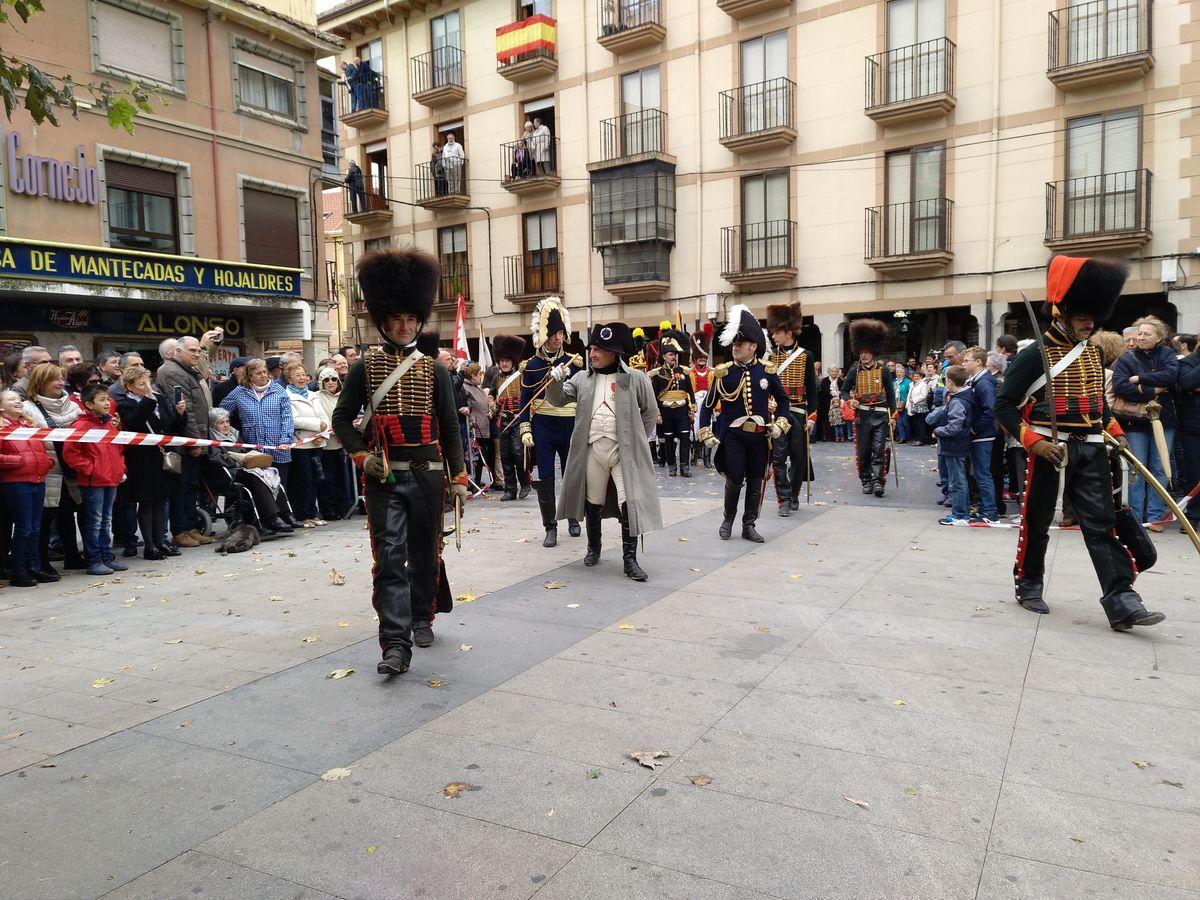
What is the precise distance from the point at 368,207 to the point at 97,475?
26.1 meters

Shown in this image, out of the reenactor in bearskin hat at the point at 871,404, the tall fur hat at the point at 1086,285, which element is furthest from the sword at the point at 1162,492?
the reenactor in bearskin hat at the point at 871,404

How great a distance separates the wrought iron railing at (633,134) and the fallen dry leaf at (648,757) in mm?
23458

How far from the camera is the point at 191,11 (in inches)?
800

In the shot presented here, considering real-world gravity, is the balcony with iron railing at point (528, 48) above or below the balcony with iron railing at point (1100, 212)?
above

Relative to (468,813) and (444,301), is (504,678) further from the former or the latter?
(444,301)

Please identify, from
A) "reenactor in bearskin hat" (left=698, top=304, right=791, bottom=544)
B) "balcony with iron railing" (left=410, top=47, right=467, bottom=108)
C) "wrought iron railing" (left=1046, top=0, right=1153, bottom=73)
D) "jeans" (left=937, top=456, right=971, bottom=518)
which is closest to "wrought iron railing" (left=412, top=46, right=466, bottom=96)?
"balcony with iron railing" (left=410, top=47, right=467, bottom=108)

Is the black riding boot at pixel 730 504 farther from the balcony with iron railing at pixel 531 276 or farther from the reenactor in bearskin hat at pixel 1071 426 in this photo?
the balcony with iron railing at pixel 531 276

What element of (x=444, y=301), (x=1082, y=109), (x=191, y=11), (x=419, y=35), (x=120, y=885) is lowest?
(x=120, y=885)

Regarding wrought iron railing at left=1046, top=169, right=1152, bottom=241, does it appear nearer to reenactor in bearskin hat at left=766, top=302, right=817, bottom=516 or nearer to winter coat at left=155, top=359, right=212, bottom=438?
reenactor in bearskin hat at left=766, top=302, right=817, bottom=516

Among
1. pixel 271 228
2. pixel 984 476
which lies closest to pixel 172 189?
pixel 271 228

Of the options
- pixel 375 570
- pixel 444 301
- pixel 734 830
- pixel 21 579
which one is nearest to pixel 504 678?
pixel 375 570

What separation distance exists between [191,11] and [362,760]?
20.9 meters

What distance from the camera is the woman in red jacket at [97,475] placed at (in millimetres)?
8320

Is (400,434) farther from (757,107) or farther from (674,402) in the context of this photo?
(757,107)
